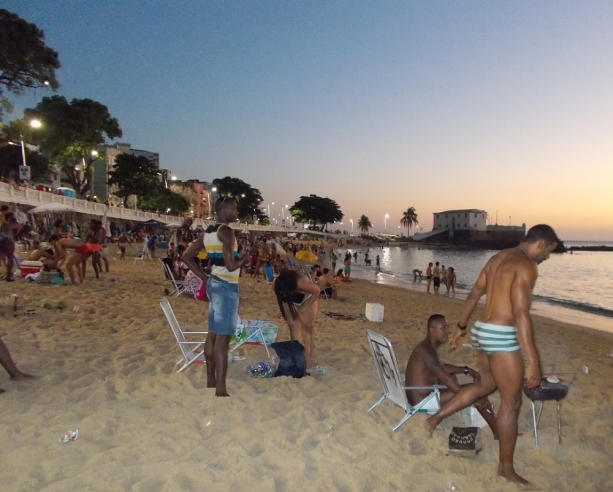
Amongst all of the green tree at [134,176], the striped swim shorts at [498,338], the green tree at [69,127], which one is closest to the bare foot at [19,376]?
the striped swim shorts at [498,338]

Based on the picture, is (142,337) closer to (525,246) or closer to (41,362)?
(41,362)

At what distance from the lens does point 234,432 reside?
11.6 ft

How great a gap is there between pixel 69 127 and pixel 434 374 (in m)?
44.5

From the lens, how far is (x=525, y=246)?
320 cm

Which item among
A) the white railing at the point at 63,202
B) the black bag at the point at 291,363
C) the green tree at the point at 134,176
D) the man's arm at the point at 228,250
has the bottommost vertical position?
the black bag at the point at 291,363

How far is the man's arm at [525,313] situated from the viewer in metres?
2.91

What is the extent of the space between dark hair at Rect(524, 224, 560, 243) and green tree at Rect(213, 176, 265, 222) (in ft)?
325

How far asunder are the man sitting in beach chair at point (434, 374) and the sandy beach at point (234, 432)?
22cm

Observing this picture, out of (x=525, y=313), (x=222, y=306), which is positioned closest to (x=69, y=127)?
(x=222, y=306)

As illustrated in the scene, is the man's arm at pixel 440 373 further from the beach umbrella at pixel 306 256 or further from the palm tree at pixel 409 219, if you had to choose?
the palm tree at pixel 409 219

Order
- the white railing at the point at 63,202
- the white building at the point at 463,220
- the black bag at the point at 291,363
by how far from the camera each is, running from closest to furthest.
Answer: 1. the black bag at the point at 291,363
2. the white railing at the point at 63,202
3. the white building at the point at 463,220

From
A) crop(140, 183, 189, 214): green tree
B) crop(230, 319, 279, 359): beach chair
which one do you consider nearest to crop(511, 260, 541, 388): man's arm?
crop(230, 319, 279, 359): beach chair

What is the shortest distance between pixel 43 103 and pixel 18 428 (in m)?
44.6

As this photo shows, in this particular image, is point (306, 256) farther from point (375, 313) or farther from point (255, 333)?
point (255, 333)
